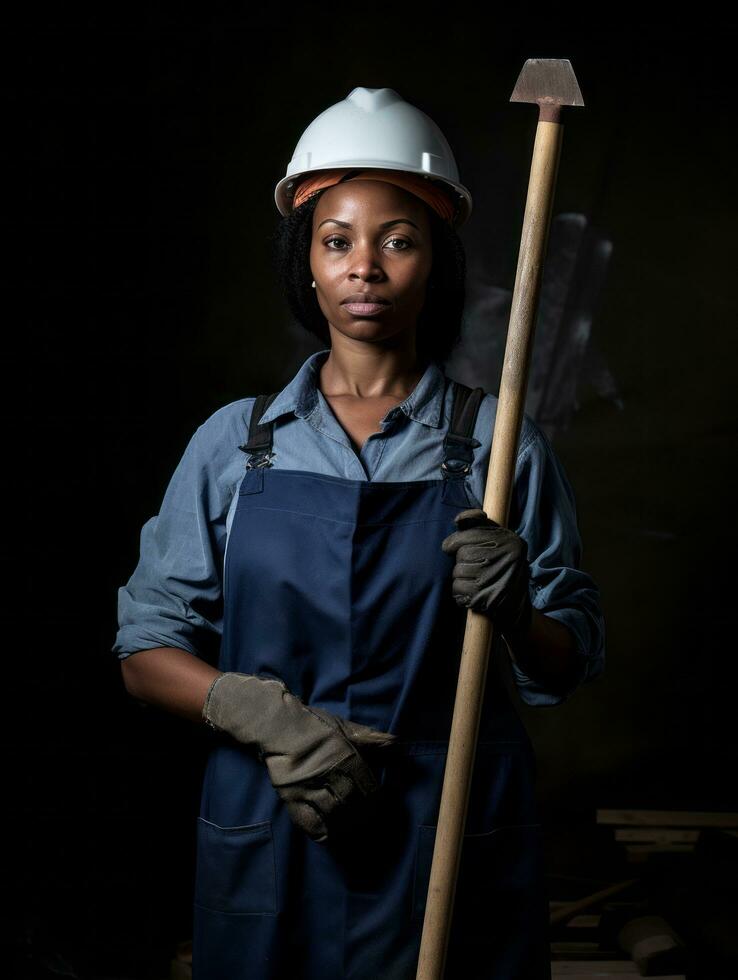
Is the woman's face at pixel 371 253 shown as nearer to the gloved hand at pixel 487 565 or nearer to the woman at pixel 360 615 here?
the woman at pixel 360 615

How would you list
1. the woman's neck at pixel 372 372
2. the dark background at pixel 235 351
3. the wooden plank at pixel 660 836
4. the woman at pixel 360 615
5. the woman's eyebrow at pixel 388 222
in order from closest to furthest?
1. the woman at pixel 360 615
2. the woman's eyebrow at pixel 388 222
3. the woman's neck at pixel 372 372
4. the dark background at pixel 235 351
5. the wooden plank at pixel 660 836

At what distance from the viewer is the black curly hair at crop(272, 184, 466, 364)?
7.36 ft

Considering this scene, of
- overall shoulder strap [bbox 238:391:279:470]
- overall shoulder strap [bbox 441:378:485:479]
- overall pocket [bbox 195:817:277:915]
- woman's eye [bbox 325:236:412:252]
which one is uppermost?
woman's eye [bbox 325:236:412:252]

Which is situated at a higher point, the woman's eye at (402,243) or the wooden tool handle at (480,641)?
the woman's eye at (402,243)

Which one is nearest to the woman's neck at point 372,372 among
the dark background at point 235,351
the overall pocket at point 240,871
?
the overall pocket at point 240,871

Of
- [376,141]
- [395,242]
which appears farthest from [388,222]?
[376,141]

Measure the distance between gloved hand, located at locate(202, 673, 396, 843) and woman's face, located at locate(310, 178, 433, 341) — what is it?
2.12ft

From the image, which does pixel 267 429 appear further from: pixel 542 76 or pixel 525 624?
pixel 542 76

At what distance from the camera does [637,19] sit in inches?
167

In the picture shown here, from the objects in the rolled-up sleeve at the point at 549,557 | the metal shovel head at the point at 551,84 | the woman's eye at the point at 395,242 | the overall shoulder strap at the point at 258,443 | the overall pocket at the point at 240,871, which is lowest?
the overall pocket at the point at 240,871

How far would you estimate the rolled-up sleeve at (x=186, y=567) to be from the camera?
7.07ft

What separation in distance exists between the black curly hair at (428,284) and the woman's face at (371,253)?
95mm

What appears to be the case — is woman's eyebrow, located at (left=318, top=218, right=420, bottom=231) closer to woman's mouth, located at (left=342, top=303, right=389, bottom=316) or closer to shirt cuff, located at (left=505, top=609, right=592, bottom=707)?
woman's mouth, located at (left=342, top=303, right=389, bottom=316)

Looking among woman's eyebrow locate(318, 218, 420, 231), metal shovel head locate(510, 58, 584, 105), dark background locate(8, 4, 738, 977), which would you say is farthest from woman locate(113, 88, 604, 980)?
dark background locate(8, 4, 738, 977)
